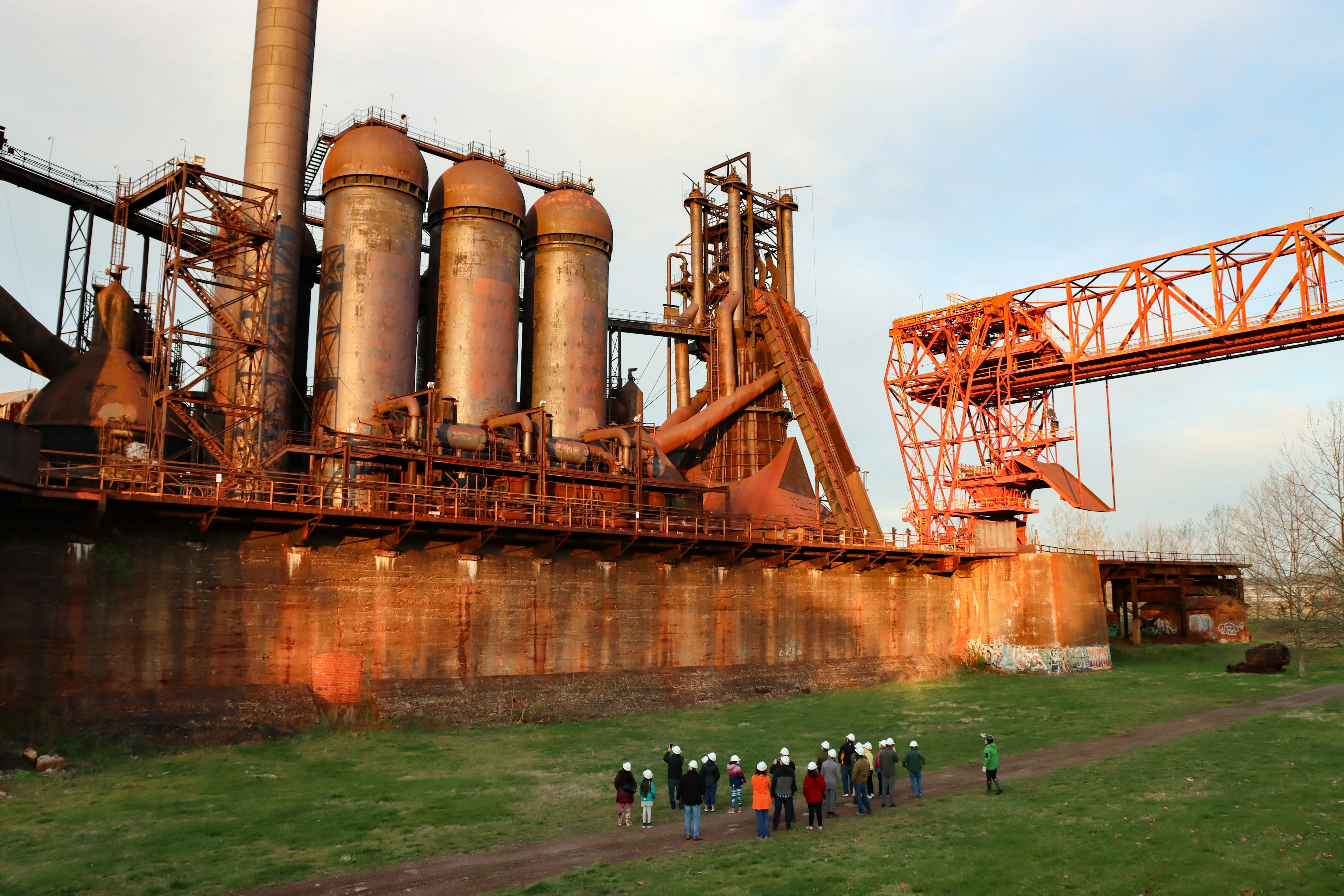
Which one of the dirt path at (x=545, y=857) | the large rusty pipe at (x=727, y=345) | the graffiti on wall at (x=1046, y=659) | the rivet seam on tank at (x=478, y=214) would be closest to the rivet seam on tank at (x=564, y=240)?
the rivet seam on tank at (x=478, y=214)

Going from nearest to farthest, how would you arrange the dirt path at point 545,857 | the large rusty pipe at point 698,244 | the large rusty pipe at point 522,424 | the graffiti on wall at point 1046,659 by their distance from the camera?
1. the dirt path at point 545,857
2. the large rusty pipe at point 522,424
3. the graffiti on wall at point 1046,659
4. the large rusty pipe at point 698,244

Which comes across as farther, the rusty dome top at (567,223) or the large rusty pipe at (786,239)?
the large rusty pipe at (786,239)

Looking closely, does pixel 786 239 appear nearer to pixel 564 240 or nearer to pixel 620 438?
pixel 564 240

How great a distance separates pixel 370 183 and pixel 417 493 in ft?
59.9

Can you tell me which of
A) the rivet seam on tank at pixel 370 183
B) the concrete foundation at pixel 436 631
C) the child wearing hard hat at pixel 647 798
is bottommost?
the child wearing hard hat at pixel 647 798

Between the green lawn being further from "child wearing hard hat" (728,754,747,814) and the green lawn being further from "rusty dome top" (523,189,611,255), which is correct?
"rusty dome top" (523,189,611,255)

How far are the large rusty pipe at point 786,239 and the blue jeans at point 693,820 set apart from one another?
53094 millimetres

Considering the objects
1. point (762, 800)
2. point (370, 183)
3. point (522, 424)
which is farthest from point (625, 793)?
point (370, 183)

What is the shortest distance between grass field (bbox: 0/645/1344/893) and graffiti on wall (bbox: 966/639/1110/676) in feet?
40.3

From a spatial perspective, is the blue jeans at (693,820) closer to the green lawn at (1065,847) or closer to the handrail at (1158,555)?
the green lawn at (1065,847)

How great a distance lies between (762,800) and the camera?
1864cm

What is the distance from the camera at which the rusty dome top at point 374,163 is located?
46.5m

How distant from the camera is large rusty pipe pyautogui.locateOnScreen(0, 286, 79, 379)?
3866 centimetres

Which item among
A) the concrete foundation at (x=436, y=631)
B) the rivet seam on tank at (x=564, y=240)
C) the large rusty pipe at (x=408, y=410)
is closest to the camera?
the concrete foundation at (x=436, y=631)
